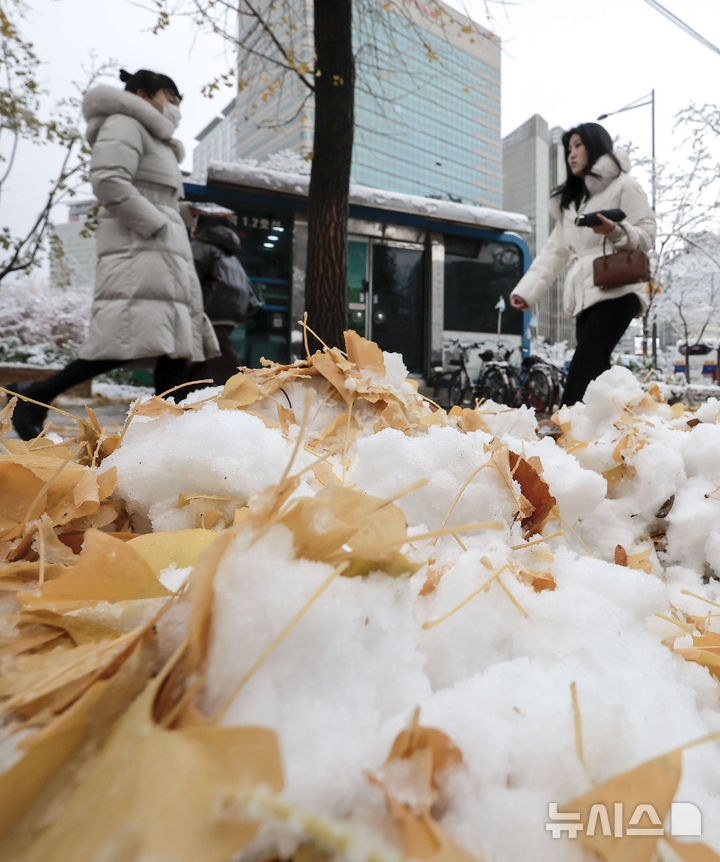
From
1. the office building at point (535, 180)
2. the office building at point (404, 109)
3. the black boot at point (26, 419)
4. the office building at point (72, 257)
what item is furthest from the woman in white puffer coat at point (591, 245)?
the office building at point (535, 180)

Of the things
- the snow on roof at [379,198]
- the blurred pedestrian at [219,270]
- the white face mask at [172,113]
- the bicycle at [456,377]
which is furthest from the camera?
the bicycle at [456,377]

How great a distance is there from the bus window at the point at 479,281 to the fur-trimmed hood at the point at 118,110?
5270 millimetres

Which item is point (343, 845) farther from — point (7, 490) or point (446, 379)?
point (446, 379)

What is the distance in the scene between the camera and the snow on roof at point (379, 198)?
18.7 feet

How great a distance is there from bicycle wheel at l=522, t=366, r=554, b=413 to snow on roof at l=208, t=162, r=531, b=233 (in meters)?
2.32

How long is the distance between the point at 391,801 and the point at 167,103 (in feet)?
9.77

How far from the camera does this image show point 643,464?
2.45 feet

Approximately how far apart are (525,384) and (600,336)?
4.17m

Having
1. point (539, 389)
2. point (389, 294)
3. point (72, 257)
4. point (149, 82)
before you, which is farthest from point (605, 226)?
point (72, 257)

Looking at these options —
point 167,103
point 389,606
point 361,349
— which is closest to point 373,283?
point 167,103

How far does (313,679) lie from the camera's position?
251 millimetres

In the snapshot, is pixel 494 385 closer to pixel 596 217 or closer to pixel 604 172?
pixel 604 172

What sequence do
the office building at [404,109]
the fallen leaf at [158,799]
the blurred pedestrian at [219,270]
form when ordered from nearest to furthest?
1. the fallen leaf at [158,799]
2. the blurred pedestrian at [219,270]
3. the office building at [404,109]

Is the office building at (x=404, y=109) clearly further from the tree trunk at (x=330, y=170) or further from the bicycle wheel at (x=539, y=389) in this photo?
the bicycle wheel at (x=539, y=389)
